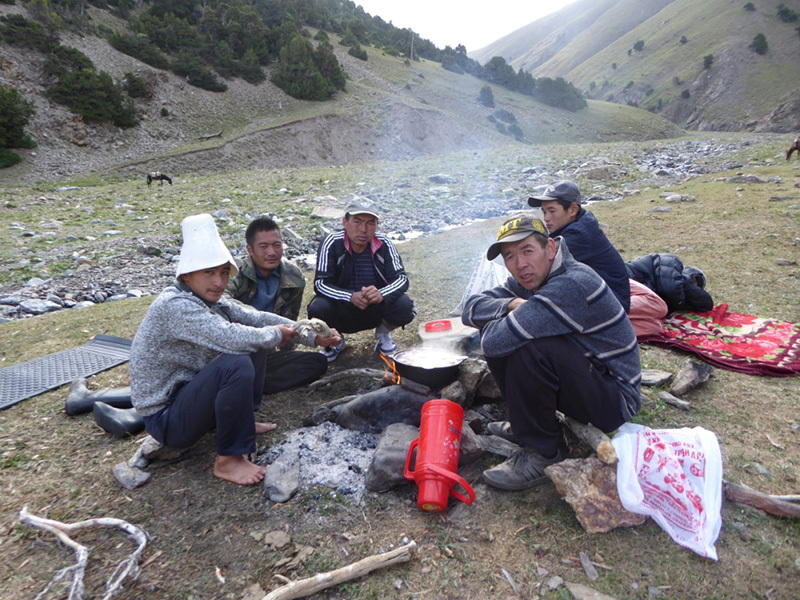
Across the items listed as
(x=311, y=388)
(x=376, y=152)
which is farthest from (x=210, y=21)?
(x=311, y=388)

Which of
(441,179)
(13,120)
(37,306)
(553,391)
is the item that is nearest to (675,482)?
(553,391)

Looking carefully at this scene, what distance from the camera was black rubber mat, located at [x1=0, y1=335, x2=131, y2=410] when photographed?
3.49 meters

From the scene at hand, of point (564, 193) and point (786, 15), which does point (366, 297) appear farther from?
point (786, 15)

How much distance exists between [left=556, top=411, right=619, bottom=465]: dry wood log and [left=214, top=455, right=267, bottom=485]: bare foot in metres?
1.67

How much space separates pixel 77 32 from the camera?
2416 cm

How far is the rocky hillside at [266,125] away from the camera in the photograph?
66.1ft

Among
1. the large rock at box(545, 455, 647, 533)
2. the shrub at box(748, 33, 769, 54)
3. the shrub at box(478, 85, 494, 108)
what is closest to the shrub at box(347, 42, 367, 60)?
the shrub at box(478, 85, 494, 108)

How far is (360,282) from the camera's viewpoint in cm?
391

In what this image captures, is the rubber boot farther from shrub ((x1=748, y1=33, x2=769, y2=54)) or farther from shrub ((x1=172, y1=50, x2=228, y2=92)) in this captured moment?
Answer: shrub ((x1=748, y1=33, x2=769, y2=54))

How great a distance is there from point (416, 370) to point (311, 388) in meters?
1.03

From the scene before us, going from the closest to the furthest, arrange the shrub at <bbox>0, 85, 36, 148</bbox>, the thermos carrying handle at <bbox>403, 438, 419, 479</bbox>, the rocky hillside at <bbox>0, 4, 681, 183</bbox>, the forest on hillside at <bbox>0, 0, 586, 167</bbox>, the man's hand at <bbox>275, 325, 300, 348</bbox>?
the thermos carrying handle at <bbox>403, 438, 419, 479</bbox> → the man's hand at <bbox>275, 325, 300, 348</bbox> → the shrub at <bbox>0, 85, 36, 148</bbox> → the rocky hillside at <bbox>0, 4, 681, 183</bbox> → the forest on hillside at <bbox>0, 0, 586, 167</bbox>

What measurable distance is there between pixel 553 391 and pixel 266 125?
27.1 metres

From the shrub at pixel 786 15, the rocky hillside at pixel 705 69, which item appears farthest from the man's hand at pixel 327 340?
the shrub at pixel 786 15

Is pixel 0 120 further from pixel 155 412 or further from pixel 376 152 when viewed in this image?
pixel 155 412
